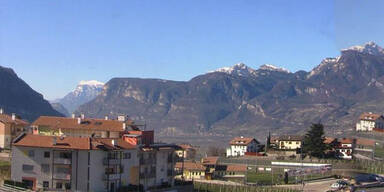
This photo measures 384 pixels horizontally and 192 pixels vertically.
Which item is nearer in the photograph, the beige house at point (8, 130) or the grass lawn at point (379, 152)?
the beige house at point (8, 130)

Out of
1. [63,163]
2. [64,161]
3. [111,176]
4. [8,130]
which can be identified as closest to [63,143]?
[64,161]

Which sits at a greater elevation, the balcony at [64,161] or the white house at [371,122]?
the white house at [371,122]

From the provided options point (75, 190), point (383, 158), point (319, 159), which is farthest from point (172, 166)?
point (383, 158)

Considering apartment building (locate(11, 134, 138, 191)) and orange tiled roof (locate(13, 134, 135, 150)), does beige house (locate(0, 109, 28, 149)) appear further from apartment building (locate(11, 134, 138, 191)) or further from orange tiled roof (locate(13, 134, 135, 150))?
apartment building (locate(11, 134, 138, 191))

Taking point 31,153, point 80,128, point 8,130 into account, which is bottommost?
point 31,153

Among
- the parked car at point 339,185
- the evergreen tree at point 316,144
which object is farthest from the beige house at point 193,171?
the parked car at point 339,185

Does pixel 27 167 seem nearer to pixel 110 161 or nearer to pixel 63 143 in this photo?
pixel 63 143

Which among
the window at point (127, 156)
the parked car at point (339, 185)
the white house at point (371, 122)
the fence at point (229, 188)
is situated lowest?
the fence at point (229, 188)

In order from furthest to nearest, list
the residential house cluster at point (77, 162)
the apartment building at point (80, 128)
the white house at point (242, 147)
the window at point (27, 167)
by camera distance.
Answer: the white house at point (242, 147), the apartment building at point (80, 128), the window at point (27, 167), the residential house cluster at point (77, 162)

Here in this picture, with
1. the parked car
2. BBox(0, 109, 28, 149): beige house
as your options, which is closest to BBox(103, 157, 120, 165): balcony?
the parked car

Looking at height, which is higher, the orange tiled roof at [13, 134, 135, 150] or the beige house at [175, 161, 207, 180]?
the orange tiled roof at [13, 134, 135, 150]

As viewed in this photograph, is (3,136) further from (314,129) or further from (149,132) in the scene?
(314,129)

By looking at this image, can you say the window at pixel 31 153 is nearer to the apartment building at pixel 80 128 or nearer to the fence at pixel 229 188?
the apartment building at pixel 80 128

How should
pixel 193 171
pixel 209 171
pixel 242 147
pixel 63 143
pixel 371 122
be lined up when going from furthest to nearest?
pixel 371 122 < pixel 242 147 < pixel 209 171 < pixel 193 171 < pixel 63 143
